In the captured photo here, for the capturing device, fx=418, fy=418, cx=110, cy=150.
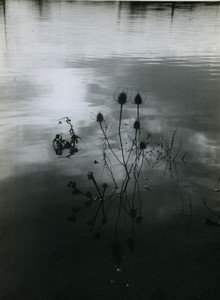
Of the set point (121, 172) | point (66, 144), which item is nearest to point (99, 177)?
point (121, 172)

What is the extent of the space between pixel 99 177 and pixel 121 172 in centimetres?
40

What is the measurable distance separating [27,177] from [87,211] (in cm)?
135

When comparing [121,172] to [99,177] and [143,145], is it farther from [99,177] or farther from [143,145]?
[143,145]

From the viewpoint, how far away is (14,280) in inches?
165

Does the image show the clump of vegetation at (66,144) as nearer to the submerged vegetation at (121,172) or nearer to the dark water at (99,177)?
the submerged vegetation at (121,172)

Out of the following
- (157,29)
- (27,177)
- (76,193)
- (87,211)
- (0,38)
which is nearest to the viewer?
(87,211)

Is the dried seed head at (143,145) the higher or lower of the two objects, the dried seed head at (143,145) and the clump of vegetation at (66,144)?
the higher

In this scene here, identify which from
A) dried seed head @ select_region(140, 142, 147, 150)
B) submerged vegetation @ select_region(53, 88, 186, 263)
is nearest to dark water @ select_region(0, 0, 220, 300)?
submerged vegetation @ select_region(53, 88, 186, 263)

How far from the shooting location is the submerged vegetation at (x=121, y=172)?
5.39 metres

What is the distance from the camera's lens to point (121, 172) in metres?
6.68

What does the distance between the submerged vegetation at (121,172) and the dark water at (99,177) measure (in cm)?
11

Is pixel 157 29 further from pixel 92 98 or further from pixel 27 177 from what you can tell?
pixel 27 177

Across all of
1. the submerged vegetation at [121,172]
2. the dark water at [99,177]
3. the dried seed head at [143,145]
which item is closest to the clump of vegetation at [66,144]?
the submerged vegetation at [121,172]

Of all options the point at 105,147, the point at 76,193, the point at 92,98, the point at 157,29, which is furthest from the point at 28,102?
the point at 157,29
